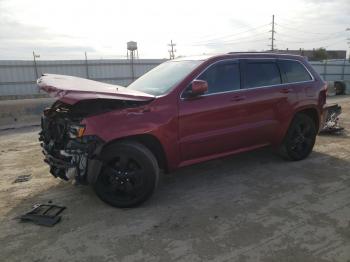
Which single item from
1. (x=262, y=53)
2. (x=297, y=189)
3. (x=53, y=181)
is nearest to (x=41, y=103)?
(x=53, y=181)

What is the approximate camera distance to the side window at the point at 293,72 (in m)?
5.67

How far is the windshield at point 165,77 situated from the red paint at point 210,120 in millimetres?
146

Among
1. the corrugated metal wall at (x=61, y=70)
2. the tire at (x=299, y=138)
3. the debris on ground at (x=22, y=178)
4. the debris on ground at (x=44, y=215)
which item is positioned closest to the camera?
the debris on ground at (x=44, y=215)

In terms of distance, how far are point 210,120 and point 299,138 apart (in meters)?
2.10

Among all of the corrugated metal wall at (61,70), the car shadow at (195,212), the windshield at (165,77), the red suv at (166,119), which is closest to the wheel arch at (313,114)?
the red suv at (166,119)

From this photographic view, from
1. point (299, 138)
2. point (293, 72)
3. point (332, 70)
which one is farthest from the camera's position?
point (332, 70)

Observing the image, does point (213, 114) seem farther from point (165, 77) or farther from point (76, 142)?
point (76, 142)

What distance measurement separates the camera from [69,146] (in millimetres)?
3984

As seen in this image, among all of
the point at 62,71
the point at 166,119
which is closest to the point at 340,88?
the point at 62,71

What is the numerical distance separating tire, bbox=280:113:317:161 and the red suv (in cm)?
3

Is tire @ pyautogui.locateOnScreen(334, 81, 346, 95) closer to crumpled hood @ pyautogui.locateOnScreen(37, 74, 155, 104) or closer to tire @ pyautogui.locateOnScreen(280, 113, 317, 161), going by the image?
tire @ pyautogui.locateOnScreen(280, 113, 317, 161)

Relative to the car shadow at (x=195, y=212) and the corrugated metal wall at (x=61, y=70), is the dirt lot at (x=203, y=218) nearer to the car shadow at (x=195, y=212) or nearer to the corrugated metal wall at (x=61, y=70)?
the car shadow at (x=195, y=212)

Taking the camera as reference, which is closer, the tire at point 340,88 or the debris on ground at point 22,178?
the debris on ground at point 22,178

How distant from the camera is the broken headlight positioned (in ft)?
12.8
